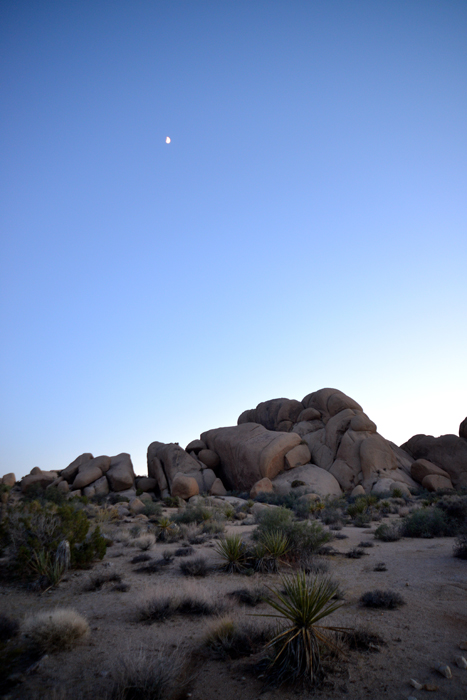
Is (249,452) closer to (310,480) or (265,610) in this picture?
(310,480)

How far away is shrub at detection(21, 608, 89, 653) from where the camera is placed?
5.28m

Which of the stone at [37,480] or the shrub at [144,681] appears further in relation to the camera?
the stone at [37,480]

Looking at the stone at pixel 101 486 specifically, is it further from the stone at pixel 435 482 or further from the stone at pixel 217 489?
the stone at pixel 435 482

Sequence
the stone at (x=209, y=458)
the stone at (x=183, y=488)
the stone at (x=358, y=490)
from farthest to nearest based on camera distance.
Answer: the stone at (x=209, y=458) < the stone at (x=183, y=488) < the stone at (x=358, y=490)

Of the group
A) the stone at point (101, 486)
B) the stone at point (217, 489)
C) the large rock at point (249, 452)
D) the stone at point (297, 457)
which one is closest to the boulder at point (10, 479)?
the stone at point (101, 486)

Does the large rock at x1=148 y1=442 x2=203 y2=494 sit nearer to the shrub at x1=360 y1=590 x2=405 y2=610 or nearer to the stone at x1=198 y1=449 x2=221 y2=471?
the stone at x1=198 y1=449 x2=221 y2=471

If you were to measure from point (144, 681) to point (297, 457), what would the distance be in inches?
1350

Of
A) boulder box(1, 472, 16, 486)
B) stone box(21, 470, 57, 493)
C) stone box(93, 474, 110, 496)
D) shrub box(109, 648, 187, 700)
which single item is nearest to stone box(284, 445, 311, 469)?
stone box(93, 474, 110, 496)

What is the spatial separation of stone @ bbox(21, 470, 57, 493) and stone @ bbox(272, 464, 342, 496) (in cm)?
2327

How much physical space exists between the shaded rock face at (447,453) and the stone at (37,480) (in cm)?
3812

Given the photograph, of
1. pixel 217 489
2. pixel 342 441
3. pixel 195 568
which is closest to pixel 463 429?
pixel 342 441

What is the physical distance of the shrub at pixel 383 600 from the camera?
6.65m

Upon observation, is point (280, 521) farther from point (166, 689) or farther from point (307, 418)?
point (307, 418)

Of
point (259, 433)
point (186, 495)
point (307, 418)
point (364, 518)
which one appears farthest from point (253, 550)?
point (307, 418)
